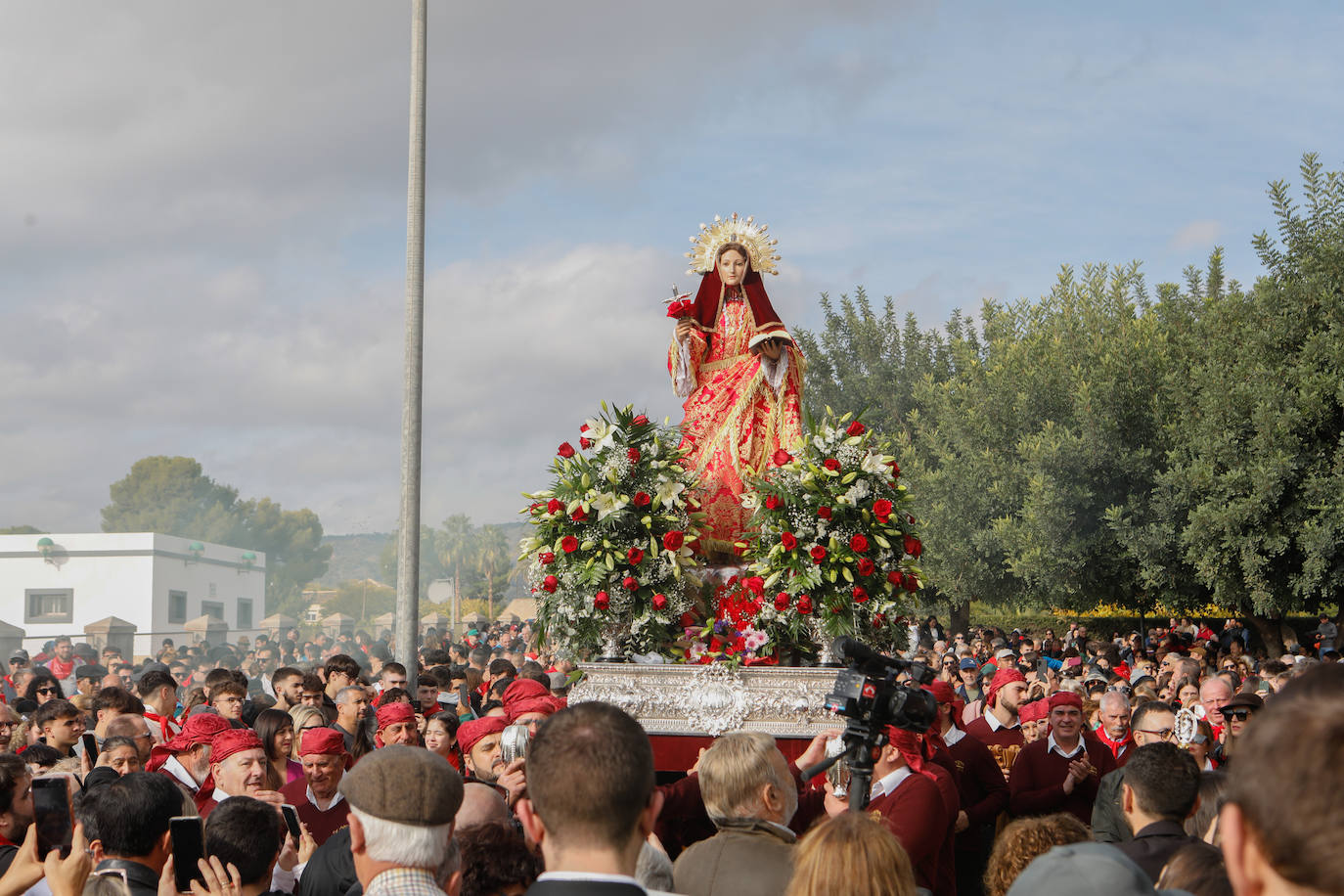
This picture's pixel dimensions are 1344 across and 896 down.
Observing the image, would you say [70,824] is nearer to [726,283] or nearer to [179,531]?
[726,283]

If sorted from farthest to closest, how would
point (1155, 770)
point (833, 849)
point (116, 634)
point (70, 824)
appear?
point (116, 634)
point (1155, 770)
point (70, 824)
point (833, 849)

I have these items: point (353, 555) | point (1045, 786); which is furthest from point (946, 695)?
point (353, 555)

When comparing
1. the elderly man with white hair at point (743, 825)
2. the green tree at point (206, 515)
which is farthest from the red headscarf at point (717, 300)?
the green tree at point (206, 515)

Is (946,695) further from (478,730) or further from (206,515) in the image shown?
(206,515)

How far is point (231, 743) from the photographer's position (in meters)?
5.56

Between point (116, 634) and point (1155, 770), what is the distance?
13.6m

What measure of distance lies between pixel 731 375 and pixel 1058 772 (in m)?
3.83

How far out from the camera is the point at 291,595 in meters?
78.0

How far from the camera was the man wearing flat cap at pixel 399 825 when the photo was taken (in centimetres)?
316

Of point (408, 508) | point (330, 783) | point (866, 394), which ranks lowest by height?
point (330, 783)

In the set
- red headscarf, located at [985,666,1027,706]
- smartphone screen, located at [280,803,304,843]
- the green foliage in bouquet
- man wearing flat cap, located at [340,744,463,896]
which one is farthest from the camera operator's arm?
red headscarf, located at [985,666,1027,706]

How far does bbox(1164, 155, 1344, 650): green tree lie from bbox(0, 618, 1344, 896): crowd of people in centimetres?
1357

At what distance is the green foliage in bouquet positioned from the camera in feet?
25.8

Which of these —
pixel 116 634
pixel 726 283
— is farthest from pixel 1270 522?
pixel 116 634
